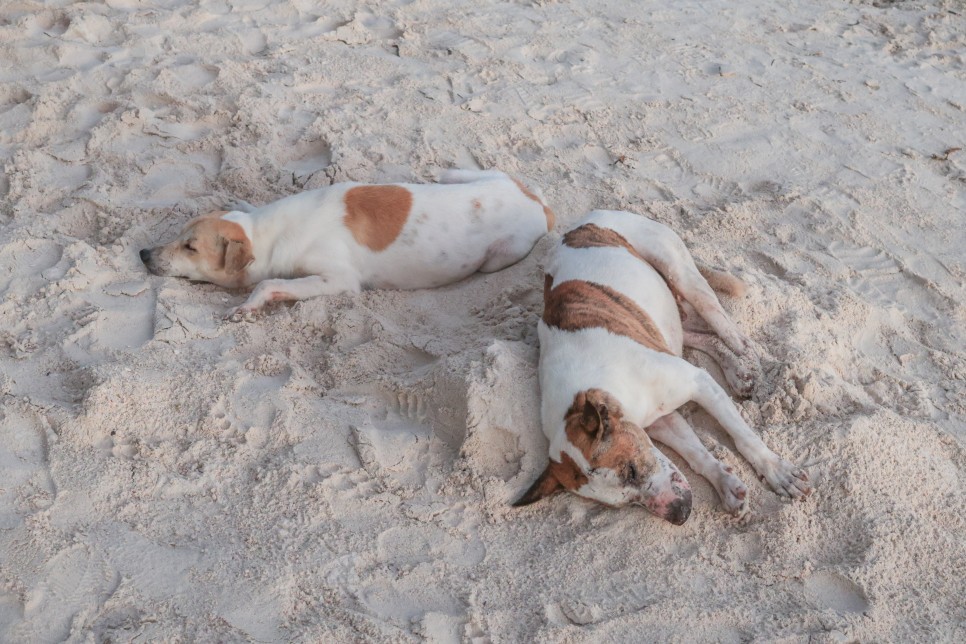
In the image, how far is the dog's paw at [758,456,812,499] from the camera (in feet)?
13.5

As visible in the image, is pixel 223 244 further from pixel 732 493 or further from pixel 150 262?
pixel 732 493

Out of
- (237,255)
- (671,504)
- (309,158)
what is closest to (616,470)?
(671,504)

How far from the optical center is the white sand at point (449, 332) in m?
3.70

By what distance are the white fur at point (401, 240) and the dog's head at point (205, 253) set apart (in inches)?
3.6

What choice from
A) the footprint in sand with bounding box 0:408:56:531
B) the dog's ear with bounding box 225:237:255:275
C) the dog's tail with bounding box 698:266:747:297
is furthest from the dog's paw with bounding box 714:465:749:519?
the dog's ear with bounding box 225:237:255:275

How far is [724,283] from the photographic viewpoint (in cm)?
522

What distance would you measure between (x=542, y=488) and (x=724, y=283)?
1949 millimetres

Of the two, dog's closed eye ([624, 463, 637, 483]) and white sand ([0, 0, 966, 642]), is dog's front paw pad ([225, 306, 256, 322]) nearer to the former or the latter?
white sand ([0, 0, 966, 642])

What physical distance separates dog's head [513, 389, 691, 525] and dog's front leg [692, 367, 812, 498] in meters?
0.47

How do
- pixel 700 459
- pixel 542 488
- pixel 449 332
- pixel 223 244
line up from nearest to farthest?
pixel 542 488, pixel 700 459, pixel 449 332, pixel 223 244

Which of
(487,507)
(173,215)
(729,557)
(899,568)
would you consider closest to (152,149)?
(173,215)

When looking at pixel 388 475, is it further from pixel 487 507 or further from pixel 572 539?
pixel 572 539

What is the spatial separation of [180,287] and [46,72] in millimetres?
2860

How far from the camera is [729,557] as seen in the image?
391 centimetres
